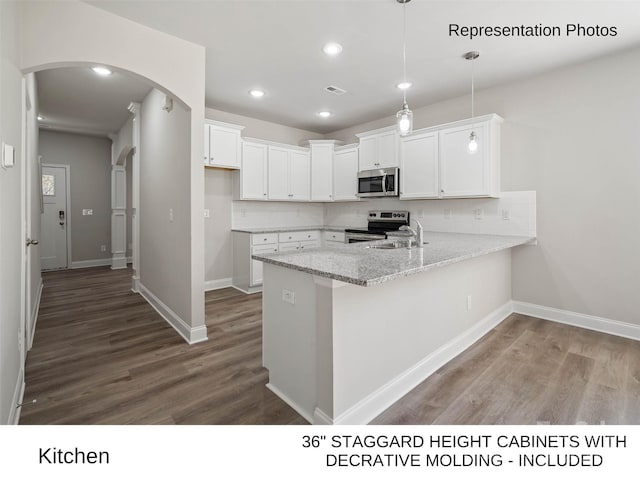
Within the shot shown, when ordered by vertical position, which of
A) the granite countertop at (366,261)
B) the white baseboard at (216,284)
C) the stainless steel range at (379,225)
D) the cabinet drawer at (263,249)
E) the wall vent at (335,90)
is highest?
the wall vent at (335,90)

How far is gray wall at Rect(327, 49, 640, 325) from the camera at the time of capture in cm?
292

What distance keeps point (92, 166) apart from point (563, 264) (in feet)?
26.9

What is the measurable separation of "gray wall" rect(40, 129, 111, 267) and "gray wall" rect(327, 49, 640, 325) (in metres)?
7.27

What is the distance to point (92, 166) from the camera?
21.9ft

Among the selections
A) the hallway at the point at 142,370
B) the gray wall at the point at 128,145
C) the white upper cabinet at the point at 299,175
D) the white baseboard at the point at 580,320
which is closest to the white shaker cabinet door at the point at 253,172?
the white upper cabinet at the point at 299,175

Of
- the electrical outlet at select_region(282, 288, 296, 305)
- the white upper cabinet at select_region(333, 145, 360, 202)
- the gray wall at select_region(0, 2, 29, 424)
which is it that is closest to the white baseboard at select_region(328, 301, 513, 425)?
the electrical outlet at select_region(282, 288, 296, 305)

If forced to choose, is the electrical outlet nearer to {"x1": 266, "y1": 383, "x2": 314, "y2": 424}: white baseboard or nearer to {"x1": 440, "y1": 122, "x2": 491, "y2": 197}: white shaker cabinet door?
{"x1": 266, "y1": 383, "x2": 314, "y2": 424}: white baseboard

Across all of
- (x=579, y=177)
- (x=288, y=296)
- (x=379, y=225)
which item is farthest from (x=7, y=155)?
(x=579, y=177)

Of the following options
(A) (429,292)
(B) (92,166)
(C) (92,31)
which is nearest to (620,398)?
(A) (429,292)

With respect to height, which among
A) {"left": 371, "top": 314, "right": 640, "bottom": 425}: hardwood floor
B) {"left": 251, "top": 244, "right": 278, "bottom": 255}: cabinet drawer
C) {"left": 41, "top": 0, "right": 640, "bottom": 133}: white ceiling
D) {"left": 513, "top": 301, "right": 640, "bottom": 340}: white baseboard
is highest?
{"left": 41, "top": 0, "right": 640, "bottom": 133}: white ceiling

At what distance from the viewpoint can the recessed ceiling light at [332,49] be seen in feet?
9.25

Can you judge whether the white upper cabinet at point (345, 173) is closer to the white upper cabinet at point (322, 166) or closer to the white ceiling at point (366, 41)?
the white upper cabinet at point (322, 166)

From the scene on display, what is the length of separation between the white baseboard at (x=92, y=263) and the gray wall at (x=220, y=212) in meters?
3.64
